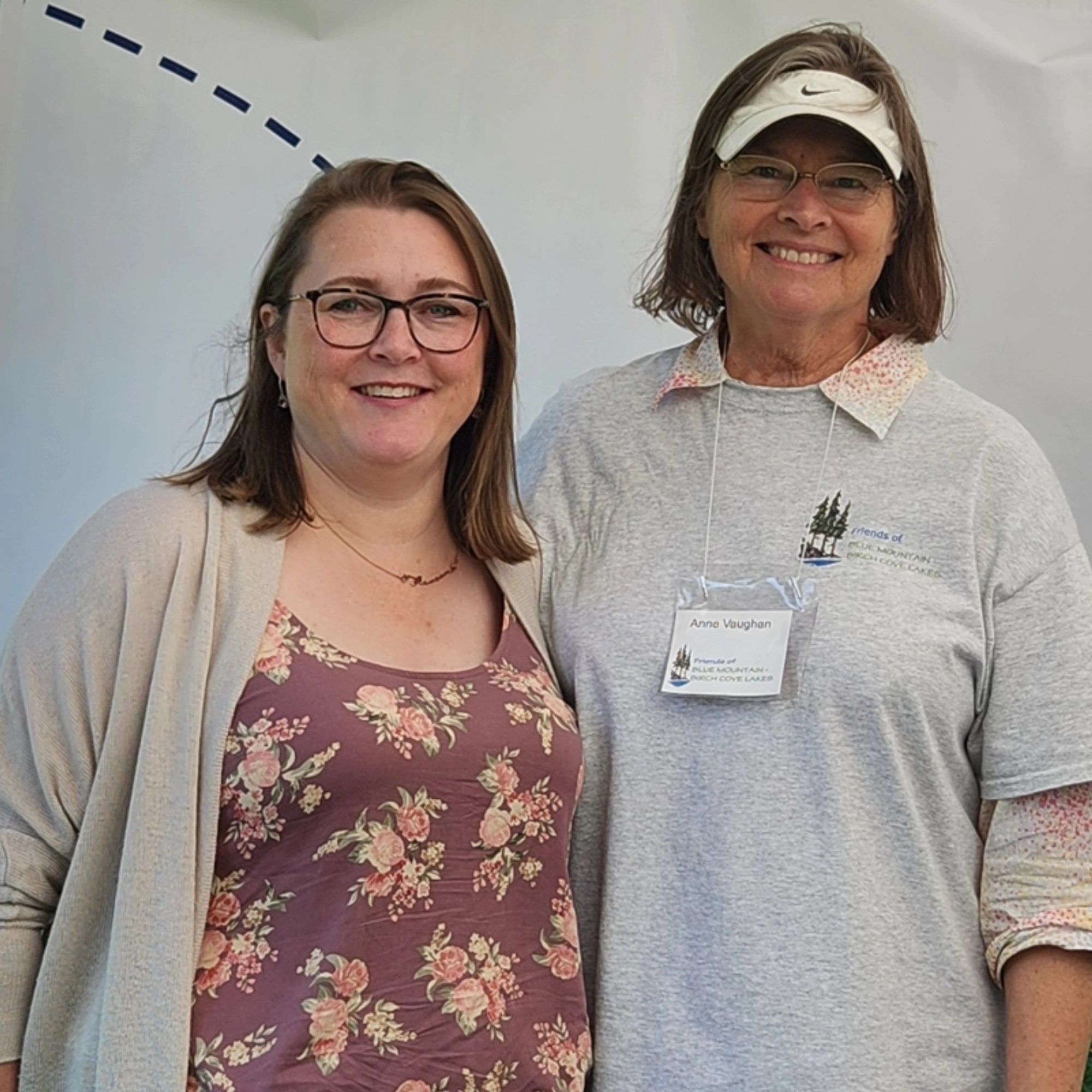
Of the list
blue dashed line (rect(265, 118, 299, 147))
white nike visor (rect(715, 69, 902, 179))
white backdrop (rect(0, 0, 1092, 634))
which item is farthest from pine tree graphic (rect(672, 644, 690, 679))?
blue dashed line (rect(265, 118, 299, 147))

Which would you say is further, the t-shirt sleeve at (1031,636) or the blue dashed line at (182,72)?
the blue dashed line at (182,72)

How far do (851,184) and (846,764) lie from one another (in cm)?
69

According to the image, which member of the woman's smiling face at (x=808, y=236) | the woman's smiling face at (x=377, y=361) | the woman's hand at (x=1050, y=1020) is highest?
the woman's smiling face at (x=808, y=236)

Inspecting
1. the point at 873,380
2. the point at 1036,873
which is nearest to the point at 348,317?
the point at 873,380

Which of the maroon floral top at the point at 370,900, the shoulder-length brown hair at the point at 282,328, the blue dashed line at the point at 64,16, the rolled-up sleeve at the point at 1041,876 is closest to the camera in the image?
the maroon floral top at the point at 370,900

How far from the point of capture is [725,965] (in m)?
1.52

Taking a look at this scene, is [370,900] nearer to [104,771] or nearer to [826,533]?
[104,771]

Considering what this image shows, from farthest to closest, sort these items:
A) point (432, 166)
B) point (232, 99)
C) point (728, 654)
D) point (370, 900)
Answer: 1. point (432, 166)
2. point (232, 99)
3. point (728, 654)
4. point (370, 900)

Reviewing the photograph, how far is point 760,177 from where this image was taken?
168cm

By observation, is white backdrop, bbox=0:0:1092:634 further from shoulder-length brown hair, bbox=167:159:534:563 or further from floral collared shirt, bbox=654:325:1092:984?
floral collared shirt, bbox=654:325:1092:984

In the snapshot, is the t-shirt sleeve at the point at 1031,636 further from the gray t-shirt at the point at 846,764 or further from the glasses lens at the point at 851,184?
the glasses lens at the point at 851,184

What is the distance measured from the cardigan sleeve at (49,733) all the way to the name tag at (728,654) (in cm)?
59

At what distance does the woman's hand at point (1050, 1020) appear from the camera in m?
1.47

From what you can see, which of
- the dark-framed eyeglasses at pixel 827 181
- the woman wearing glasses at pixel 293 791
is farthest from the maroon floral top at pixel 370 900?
the dark-framed eyeglasses at pixel 827 181
